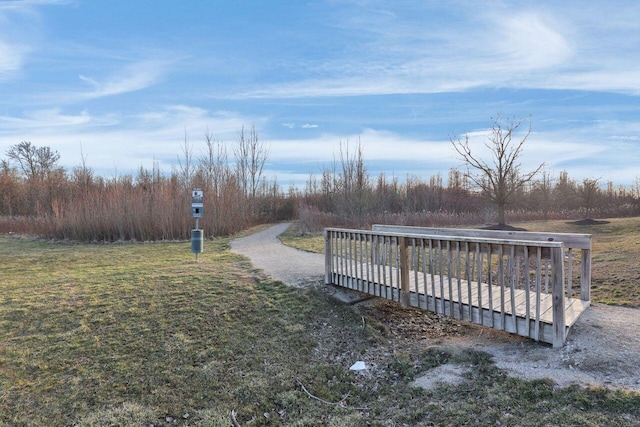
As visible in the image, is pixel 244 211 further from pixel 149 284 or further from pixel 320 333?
pixel 320 333

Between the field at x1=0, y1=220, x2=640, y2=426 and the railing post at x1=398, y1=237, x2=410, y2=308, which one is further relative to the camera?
the railing post at x1=398, y1=237, x2=410, y2=308

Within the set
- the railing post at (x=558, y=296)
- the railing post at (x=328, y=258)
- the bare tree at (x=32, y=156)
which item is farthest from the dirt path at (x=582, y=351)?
the bare tree at (x=32, y=156)

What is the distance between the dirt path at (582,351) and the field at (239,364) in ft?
0.65

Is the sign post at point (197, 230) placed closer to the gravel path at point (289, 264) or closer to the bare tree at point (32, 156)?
the gravel path at point (289, 264)

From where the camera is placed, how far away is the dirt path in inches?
132

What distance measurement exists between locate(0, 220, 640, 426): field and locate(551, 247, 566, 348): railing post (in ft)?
2.39

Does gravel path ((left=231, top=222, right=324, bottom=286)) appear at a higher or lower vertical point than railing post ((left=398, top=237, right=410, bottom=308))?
lower

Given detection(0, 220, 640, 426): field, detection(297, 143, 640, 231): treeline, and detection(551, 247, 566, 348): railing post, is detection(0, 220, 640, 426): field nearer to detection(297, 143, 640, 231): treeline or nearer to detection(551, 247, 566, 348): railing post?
detection(551, 247, 566, 348): railing post

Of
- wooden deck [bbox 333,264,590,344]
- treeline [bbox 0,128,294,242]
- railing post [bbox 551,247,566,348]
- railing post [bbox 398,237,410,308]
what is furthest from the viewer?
treeline [bbox 0,128,294,242]

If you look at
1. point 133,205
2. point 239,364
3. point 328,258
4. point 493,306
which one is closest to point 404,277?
point 493,306

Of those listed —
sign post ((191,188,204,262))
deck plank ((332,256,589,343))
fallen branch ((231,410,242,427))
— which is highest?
sign post ((191,188,204,262))

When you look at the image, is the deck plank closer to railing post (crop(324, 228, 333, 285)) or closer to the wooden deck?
the wooden deck

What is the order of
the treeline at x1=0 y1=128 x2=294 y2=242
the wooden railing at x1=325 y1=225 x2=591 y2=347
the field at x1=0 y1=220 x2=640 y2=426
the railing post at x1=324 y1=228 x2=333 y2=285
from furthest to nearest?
the treeline at x1=0 y1=128 x2=294 y2=242 < the railing post at x1=324 y1=228 x2=333 y2=285 < the wooden railing at x1=325 y1=225 x2=591 y2=347 < the field at x1=0 y1=220 x2=640 y2=426

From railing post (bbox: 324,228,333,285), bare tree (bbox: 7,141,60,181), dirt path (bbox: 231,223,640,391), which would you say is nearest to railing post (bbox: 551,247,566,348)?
dirt path (bbox: 231,223,640,391)
